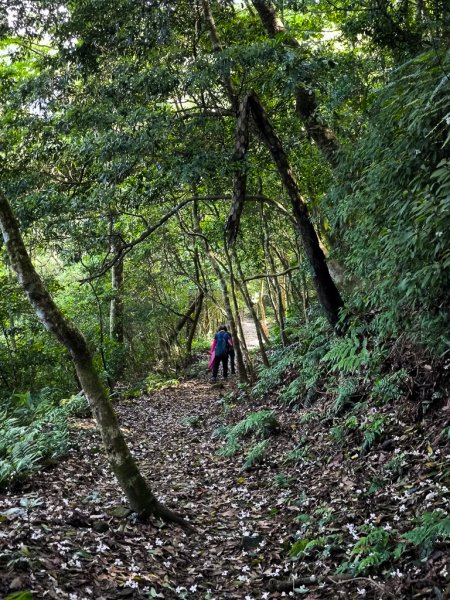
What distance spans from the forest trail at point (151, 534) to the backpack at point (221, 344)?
283 inches

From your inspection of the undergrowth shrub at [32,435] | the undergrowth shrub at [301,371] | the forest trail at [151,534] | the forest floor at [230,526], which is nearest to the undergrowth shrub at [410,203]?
the forest floor at [230,526]

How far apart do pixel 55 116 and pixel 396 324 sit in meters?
8.38

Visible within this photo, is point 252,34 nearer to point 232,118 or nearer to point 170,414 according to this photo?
point 232,118

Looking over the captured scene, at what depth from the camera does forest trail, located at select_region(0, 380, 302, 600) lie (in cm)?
422

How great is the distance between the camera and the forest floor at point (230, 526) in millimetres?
4020

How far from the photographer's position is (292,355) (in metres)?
11.5

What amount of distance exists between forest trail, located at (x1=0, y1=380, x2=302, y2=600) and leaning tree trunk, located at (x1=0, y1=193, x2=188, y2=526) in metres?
0.30

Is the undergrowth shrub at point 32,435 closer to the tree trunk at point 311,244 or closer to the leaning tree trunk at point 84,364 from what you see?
the leaning tree trunk at point 84,364

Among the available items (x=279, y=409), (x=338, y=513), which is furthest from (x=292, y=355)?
(x=338, y=513)

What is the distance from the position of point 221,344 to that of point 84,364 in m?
11.1

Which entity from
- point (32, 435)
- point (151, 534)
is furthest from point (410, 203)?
point (32, 435)

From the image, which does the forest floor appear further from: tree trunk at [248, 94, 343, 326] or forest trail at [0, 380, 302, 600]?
tree trunk at [248, 94, 343, 326]

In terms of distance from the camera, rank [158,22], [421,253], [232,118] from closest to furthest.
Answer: [421,253], [158,22], [232,118]

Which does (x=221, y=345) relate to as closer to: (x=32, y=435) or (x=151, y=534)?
(x=32, y=435)
